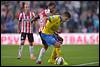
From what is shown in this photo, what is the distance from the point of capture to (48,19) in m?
16.4

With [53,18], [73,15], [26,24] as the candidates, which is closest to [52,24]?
[53,18]

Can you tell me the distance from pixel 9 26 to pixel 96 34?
5.83 m

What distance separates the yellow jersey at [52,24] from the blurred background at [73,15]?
52.4 ft

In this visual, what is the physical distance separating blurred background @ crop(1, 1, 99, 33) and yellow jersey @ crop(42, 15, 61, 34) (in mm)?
15964

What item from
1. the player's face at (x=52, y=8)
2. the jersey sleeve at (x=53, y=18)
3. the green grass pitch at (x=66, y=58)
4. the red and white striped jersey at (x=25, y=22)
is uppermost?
the player's face at (x=52, y=8)

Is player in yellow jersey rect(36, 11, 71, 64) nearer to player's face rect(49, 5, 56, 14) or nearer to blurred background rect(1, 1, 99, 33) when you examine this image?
player's face rect(49, 5, 56, 14)

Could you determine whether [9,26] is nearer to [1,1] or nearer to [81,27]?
[1,1]

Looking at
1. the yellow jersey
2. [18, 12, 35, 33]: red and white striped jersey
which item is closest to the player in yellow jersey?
the yellow jersey

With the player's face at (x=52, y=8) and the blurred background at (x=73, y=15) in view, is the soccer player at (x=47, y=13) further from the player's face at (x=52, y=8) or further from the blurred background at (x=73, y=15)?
the blurred background at (x=73, y=15)

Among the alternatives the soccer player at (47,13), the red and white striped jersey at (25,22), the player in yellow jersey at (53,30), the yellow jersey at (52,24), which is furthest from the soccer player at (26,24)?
the yellow jersey at (52,24)

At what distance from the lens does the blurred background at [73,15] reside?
32719mm

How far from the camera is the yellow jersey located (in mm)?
16438

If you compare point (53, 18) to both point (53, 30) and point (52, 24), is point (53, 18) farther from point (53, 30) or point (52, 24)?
point (53, 30)

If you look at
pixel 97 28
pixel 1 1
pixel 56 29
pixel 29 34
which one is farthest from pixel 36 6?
pixel 56 29
